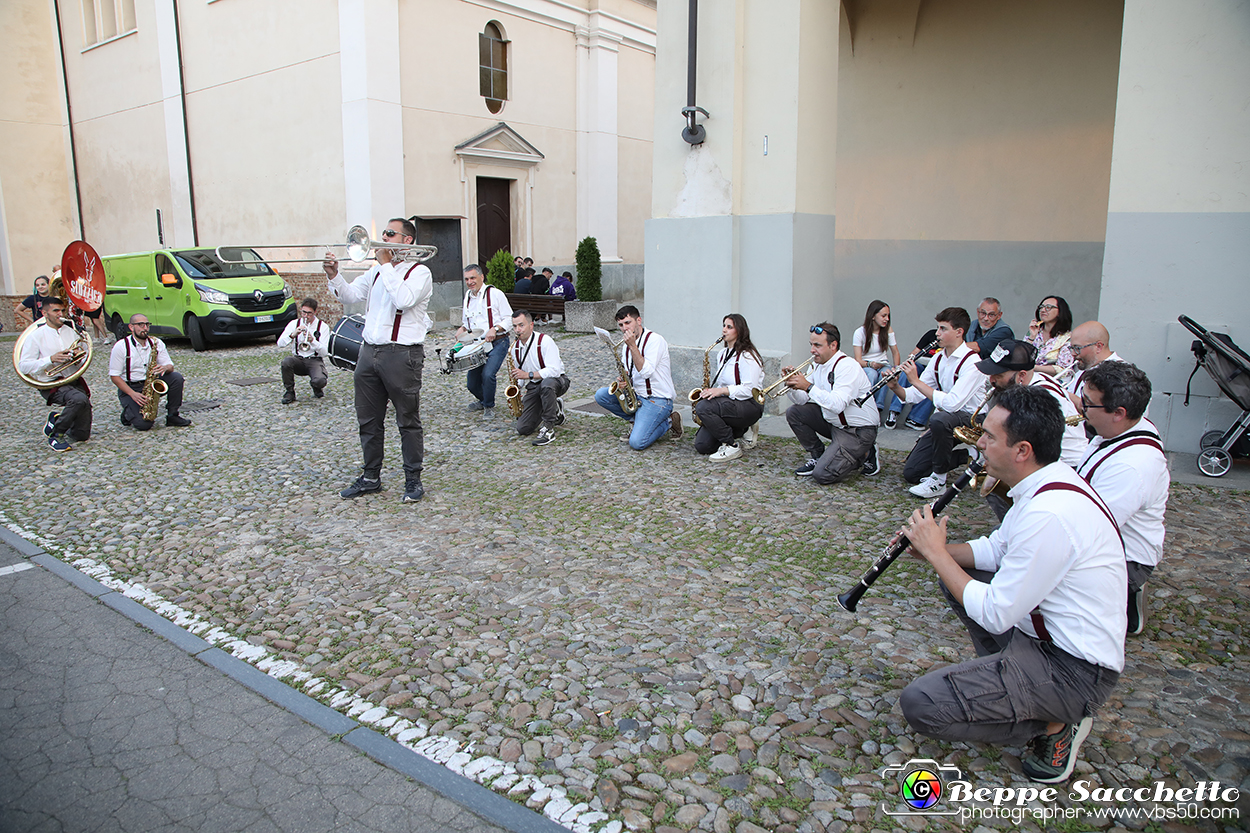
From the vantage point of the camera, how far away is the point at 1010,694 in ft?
9.04

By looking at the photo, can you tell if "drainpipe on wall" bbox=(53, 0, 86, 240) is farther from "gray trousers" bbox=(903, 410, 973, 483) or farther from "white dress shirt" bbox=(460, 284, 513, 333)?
"gray trousers" bbox=(903, 410, 973, 483)

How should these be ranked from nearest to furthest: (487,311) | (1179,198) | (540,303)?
(1179,198), (487,311), (540,303)

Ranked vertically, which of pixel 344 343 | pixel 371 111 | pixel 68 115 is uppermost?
pixel 68 115

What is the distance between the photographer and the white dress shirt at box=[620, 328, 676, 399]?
7.54m

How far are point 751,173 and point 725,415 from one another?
2956 mm

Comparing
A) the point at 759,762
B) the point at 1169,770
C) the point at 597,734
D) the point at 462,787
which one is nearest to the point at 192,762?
the point at 462,787

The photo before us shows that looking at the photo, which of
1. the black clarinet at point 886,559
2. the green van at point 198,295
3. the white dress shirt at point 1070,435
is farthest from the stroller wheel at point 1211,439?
the green van at point 198,295

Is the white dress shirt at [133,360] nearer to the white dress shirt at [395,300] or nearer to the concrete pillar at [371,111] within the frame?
the white dress shirt at [395,300]

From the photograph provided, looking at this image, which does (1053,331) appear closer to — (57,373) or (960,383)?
(960,383)

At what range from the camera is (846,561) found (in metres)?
4.77

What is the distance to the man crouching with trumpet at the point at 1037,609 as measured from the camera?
2.64 m

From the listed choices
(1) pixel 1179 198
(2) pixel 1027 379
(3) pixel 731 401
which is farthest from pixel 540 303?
(2) pixel 1027 379

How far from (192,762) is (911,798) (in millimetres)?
2603

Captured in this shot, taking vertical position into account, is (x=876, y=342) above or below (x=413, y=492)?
above
